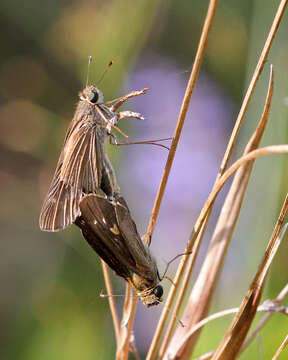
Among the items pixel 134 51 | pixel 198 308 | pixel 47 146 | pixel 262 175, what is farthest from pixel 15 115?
pixel 198 308

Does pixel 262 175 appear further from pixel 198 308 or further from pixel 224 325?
pixel 198 308

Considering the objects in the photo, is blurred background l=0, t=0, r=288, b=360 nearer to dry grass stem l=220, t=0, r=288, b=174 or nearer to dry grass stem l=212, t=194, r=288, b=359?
dry grass stem l=212, t=194, r=288, b=359

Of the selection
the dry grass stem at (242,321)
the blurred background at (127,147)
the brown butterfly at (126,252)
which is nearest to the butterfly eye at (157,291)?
the brown butterfly at (126,252)

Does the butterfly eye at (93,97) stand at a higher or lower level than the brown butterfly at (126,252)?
higher

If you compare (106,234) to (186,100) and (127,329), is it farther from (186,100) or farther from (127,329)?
(186,100)

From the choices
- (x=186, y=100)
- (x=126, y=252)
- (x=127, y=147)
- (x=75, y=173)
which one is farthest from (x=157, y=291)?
(x=127, y=147)

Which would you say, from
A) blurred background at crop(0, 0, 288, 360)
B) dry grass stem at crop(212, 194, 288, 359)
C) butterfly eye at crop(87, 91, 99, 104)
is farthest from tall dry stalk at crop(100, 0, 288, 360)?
blurred background at crop(0, 0, 288, 360)

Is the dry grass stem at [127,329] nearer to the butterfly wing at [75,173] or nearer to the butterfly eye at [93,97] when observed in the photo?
the butterfly wing at [75,173]
